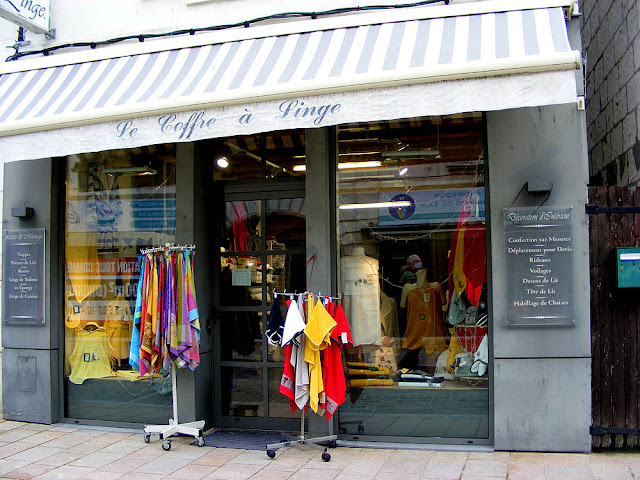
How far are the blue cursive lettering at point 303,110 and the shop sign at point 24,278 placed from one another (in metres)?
3.59

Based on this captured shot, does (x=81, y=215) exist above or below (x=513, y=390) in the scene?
above

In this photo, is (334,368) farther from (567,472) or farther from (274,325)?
(567,472)

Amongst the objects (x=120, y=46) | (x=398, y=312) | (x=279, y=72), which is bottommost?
(x=398, y=312)

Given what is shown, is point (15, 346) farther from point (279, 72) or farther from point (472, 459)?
point (472, 459)

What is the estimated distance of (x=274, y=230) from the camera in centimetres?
689

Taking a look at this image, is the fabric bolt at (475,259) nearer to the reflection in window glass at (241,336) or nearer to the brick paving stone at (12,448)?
the reflection in window glass at (241,336)

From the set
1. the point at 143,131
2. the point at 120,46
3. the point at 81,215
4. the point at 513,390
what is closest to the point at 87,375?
the point at 81,215

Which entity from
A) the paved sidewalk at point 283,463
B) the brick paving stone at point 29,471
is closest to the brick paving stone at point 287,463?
the paved sidewalk at point 283,463

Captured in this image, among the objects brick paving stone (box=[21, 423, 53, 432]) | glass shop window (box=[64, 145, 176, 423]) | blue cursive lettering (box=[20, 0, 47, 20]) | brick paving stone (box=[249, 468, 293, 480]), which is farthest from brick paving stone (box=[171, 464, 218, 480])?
blue cursive lettering (box=[20, 0, 47, 20])

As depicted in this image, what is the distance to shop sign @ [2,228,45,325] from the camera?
7137 millimetres

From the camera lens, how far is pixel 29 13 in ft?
22.6

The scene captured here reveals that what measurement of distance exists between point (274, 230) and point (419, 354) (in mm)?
2020

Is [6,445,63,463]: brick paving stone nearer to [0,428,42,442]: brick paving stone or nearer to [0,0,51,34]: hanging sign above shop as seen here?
[0,428,42,442]: brick paving stone

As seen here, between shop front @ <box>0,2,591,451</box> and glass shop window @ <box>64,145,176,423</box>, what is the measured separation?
2cm
